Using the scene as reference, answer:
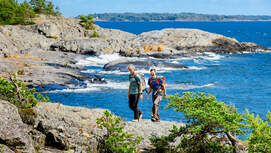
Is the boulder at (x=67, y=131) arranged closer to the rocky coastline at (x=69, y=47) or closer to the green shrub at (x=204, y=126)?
the green shrub at (x=204, y=126)

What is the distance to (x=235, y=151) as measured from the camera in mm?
9172

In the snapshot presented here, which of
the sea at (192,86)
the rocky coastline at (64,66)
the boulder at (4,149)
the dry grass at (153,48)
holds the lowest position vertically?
the sea at (192,86)

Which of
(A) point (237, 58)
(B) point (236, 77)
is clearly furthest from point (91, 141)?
(A) point (237, 58)

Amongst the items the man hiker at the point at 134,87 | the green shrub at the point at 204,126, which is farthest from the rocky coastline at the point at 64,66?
the green shrub at the point at 204,126

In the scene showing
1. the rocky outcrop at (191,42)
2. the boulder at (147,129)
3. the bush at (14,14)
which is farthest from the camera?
the rocky outcrop at (191,42)

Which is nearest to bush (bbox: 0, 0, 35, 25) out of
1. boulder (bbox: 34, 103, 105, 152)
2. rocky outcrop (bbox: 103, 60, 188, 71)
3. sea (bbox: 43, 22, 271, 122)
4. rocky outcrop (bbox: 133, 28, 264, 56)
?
sea (bbox: 43, 22, 271, 122)

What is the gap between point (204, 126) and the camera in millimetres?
8992

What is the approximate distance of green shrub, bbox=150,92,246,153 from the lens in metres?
8.52

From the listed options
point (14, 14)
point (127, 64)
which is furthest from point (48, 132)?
point (14, 14)

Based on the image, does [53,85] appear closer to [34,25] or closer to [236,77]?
[236,77]

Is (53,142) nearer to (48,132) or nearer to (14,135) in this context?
(48,132)

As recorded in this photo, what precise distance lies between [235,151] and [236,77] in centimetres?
3179

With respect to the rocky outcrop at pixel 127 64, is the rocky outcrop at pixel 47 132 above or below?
above

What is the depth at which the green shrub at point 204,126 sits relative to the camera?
28.0 ft
